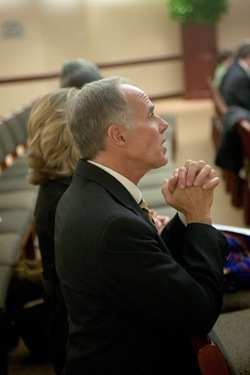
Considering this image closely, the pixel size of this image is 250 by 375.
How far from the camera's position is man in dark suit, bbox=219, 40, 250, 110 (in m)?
4.72

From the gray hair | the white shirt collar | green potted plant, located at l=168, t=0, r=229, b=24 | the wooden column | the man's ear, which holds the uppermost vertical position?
the gray hair

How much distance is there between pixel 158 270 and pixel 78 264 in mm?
195

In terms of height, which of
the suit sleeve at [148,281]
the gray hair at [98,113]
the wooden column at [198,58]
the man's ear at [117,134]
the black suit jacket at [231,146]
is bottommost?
the wooden column at [198,58]

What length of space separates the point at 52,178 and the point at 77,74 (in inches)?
57.3

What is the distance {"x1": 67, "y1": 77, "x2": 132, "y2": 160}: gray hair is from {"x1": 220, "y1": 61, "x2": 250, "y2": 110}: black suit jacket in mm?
3842

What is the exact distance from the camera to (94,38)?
377 inches

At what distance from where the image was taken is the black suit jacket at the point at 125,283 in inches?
39.8

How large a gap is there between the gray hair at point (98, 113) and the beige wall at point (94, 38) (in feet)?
25.7

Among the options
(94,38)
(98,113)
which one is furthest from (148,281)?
(94,38)

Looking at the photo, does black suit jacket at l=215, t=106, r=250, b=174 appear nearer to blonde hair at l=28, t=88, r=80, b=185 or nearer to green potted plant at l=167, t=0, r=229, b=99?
blonde hair at l=28, t=88, r=80, b=185

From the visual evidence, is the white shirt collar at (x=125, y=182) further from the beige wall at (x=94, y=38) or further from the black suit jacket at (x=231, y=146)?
the beige wall at (x=94, y=38)

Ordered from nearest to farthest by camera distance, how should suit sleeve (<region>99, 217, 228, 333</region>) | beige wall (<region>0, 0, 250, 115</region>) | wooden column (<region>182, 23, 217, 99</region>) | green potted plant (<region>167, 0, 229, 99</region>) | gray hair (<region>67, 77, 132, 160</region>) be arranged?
suit sleeve (<region>99, 217, 228, 333</region>) < gray hair (<region>67, 77, 132, 160</region>) < beige wall (<region>0, 0, 250, 115</region>) < green potted plant (<region>167, 0, 229, 99</region>) < wooden column (<region>182, 23, 217, 99</region>)

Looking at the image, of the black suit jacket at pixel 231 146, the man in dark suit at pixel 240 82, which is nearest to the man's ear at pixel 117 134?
the black suit jacket at pixel 231 146

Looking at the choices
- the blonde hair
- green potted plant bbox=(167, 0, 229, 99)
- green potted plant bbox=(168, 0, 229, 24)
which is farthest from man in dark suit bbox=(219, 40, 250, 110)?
green potted plant bbox=(167, 0, 229, 99)
